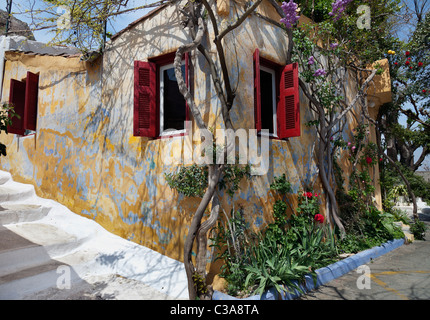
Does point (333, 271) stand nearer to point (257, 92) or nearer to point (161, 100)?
point (257, 92)

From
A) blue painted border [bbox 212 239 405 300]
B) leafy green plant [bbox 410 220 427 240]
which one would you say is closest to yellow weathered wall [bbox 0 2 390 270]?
blue painted border [bbox 212 239 405 300]

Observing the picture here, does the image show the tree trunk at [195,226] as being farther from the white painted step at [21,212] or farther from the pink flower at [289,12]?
the white painted step at [21,212]

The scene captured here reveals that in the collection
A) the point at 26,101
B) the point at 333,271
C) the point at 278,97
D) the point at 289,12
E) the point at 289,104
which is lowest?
the point at 333,271

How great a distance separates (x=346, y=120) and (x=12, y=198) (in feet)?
29.1

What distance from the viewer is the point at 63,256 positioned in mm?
Result: 4734

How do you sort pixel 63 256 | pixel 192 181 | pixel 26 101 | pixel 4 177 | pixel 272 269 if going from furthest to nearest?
1. pixel 4 177
2. pixel 26 101
3. pixel 63 256
4. pixel 192 181
5. pixel 272 269

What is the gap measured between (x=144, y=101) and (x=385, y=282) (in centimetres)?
526

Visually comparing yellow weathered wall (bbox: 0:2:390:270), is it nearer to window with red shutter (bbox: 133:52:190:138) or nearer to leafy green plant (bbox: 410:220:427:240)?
window with red shutter (bbox: 133:52:190:138)

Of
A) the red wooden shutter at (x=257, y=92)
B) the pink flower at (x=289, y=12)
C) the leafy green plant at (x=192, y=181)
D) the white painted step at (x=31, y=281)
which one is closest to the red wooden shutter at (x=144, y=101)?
the leafy green plant at (x=192, y=181)

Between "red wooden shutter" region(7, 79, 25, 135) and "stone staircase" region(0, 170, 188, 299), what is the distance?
248 centimetres

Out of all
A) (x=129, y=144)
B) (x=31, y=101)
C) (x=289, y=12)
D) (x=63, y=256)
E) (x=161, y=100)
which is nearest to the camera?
(x=63, y=256)

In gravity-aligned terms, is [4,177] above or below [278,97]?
below

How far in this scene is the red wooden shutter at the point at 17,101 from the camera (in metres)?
7.76

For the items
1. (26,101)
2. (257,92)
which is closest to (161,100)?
(257,92)
